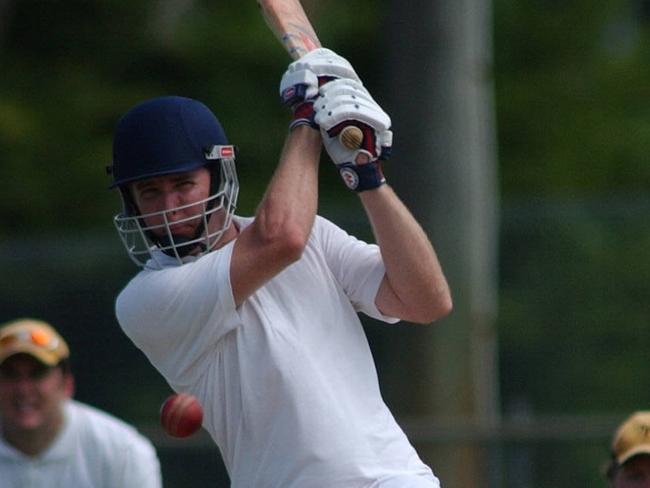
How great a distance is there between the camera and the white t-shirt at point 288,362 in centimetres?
412

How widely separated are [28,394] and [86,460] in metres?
0.37

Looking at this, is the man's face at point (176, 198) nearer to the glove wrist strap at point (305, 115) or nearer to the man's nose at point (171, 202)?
the man's nose at point (171, 202)

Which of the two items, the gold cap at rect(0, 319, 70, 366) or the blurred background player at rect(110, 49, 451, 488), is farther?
the gold cap at rect(0, 319, 70, 366)

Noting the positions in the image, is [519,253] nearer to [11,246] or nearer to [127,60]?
[11,246]

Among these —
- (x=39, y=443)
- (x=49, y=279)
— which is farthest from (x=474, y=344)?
(x=39, y=443)

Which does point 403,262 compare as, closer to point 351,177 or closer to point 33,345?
point 351,177

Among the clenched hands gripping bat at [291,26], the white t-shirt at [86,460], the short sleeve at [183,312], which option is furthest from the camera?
the white t-shirt at [86,460]

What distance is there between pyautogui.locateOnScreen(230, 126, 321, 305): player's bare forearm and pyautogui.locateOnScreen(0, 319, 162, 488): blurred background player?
101 inches

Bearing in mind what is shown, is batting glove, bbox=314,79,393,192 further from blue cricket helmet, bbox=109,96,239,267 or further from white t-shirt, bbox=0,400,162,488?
white t-shirt, bbox=0,400,162,488

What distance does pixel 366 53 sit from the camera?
41.0 ft

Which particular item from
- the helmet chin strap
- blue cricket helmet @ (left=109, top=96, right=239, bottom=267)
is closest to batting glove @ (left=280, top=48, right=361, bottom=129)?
blue cricket helmet @ (left=109, top=96, right=239, bottom=267)

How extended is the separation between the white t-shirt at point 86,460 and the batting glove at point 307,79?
2.62 meters

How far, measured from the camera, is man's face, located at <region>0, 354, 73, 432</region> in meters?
6.85

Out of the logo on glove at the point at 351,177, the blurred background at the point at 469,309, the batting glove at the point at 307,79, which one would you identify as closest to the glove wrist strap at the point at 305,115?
the batting glove at the point at 307,79
